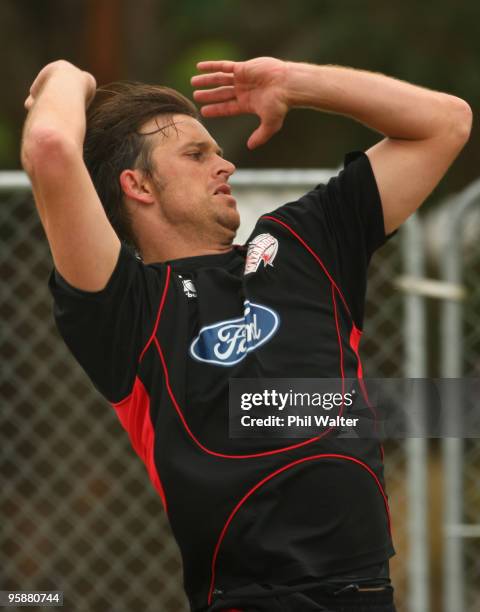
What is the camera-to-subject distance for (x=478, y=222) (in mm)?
4133

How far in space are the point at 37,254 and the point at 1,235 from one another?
0.14 meters

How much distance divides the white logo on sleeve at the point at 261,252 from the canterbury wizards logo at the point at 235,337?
4.8 inches

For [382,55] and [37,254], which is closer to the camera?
[37,254]

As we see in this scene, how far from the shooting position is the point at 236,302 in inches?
97.5

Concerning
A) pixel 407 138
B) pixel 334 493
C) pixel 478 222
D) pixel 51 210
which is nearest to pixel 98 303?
pixel 51 210

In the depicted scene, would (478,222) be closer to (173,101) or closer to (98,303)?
(173,101)

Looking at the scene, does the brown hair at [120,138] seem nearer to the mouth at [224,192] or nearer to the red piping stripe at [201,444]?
the mouth at [224,192]

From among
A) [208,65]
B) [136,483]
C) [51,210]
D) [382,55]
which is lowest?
[136,483]

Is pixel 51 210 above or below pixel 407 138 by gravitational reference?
below

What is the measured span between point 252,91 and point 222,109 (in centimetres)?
10

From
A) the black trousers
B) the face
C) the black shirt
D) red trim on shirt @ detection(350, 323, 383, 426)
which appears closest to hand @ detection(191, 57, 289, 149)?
the face

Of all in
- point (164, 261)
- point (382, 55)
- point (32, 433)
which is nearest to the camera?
point (164, 261)

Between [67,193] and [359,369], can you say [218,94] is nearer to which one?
[67,193]

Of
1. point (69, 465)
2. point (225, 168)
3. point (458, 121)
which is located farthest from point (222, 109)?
point (69, 465)
